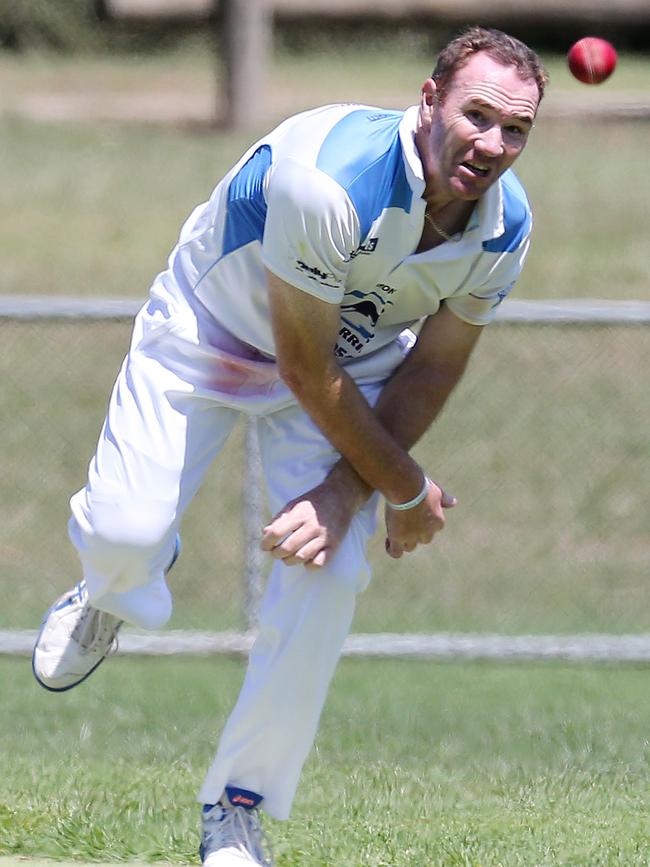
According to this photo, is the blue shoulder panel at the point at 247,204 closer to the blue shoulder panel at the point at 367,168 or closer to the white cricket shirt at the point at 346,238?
the white cricket shirt at the point at 346,238

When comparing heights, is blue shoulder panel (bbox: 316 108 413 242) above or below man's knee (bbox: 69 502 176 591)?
above

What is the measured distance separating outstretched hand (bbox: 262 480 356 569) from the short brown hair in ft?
Result: 3.23

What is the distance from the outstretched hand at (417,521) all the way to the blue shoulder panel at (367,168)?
0.70 meters

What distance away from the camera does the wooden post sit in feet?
46.9

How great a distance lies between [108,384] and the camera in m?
9.91

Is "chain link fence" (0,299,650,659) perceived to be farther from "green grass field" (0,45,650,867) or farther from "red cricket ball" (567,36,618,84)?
"red cricket ball" (567,36,618,84)

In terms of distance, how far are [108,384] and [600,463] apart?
2913mm

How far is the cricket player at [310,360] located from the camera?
3.83m

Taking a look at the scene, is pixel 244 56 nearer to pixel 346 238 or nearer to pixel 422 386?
pixel 422 386

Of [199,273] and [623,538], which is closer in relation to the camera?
[199,273]

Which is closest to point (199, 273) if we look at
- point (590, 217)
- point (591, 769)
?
point (591, 769)

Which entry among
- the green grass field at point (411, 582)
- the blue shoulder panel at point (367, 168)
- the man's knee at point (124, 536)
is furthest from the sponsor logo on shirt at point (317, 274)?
the green grass field at point (411, 582)

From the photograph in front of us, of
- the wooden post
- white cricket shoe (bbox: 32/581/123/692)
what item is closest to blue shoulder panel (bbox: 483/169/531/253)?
white cricket shoe (bbox: 32/581/123/692)

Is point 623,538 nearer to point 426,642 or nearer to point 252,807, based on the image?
point 426,642
